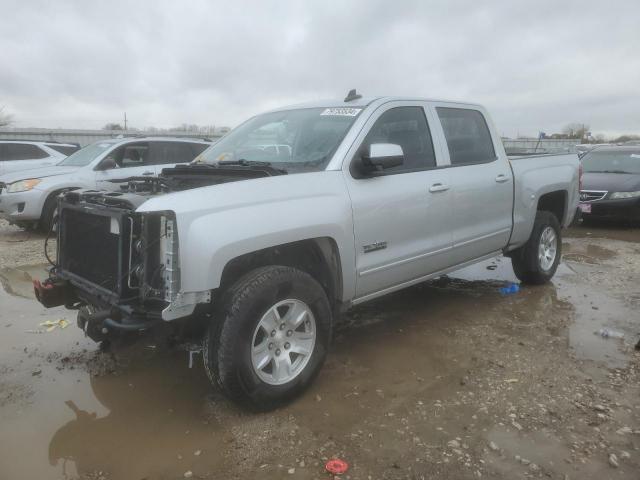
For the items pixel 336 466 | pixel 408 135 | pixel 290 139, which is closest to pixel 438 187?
pixel 408 135

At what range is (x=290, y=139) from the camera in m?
4.01

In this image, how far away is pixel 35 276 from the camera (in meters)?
6.43

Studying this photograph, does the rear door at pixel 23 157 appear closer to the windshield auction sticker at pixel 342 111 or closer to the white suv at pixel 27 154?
the white suv at pixel 27 154

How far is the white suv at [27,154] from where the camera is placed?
1284 cm

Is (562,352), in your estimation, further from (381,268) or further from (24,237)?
(24,237)

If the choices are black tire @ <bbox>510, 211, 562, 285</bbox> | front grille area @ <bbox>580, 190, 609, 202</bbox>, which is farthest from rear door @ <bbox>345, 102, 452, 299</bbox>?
front grille area @ <bbox>580, 190, 609, 202</bbox>

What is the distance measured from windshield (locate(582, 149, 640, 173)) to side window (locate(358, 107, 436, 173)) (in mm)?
8249

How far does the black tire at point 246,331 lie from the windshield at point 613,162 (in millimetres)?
9960

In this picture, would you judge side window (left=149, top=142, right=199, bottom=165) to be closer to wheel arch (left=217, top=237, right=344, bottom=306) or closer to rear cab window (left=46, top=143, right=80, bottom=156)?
rear cab window (left=46, top=143, right=80, bottom=156)

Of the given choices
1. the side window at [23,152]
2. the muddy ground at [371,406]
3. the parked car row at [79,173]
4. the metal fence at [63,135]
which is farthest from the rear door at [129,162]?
the metal fence at [63,135]

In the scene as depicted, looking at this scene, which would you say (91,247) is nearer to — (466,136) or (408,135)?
(408,135)

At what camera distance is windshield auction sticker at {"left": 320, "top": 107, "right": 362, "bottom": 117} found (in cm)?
386

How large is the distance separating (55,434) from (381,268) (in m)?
2.30

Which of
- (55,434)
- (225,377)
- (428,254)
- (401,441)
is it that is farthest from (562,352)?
(55,434)
